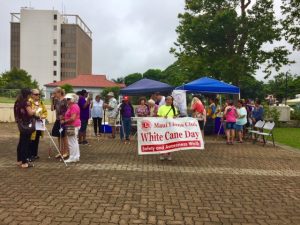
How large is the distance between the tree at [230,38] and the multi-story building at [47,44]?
9883cm

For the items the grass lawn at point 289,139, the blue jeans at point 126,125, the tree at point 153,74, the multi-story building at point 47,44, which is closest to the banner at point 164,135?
the blue jeans at point 126,125

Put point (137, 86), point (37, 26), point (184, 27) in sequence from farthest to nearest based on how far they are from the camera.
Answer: point (37, 26)
point (184, 27)
point (137, 86)

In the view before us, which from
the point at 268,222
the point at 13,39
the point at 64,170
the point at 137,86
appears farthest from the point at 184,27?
the point at 13,39

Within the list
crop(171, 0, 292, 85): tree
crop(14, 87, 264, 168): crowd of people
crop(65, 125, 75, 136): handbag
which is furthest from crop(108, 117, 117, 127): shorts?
crop(171, 0, 292, 85): tree

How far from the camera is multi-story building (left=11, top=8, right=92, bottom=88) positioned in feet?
405

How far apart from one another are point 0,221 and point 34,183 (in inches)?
94.2

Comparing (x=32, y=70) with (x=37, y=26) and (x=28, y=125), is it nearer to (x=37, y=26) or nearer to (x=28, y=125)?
(x=37, y=26)

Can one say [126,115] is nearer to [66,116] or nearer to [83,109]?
[83,109]

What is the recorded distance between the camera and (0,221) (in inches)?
218

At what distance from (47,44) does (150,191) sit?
124 m

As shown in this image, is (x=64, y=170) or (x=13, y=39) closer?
(x=64, y=170)

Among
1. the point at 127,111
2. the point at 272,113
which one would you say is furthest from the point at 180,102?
the point at 272,113

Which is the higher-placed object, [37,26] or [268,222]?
[37,26]

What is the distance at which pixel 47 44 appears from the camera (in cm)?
12588
